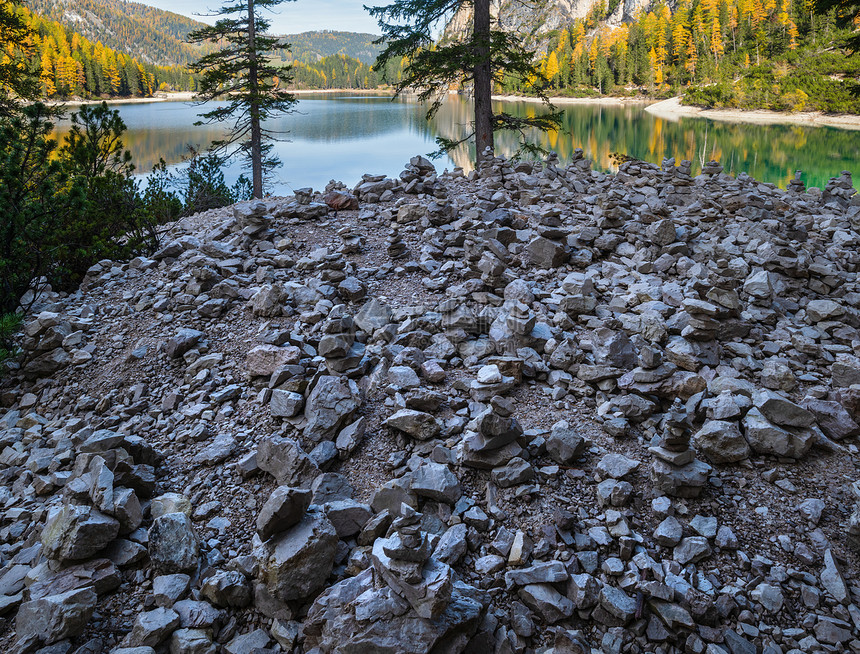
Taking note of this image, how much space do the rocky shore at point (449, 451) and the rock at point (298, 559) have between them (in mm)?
15

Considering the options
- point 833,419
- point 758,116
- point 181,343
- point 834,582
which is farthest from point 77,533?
point 758,116

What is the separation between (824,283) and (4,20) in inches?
780

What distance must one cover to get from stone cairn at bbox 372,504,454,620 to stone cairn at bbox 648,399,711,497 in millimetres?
1584

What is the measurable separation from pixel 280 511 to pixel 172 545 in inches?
31.0

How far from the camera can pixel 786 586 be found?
106 inches

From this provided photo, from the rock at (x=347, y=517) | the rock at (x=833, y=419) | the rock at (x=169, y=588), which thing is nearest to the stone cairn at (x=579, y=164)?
the rock at (x=833, y=419)

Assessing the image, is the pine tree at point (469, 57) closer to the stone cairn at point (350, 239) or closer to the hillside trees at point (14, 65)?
the stone cairn at point (350, 239)

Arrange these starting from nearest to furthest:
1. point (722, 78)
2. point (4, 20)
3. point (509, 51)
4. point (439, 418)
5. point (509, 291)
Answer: point (439, 418) → point (509, 291) → point (509, 51) → point (4, 20) → point (722, 78)

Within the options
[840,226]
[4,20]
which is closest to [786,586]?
[840,226]

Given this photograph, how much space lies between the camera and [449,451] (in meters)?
3.59

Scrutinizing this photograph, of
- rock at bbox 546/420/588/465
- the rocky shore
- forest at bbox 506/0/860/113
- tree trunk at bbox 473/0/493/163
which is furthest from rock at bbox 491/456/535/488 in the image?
forest at bbox 506/0/860/113

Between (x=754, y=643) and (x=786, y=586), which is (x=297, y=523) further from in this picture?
(x=786, y=586)

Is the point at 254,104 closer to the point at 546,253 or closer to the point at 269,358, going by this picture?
the point at 546,253

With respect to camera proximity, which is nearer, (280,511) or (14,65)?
(280,511)
